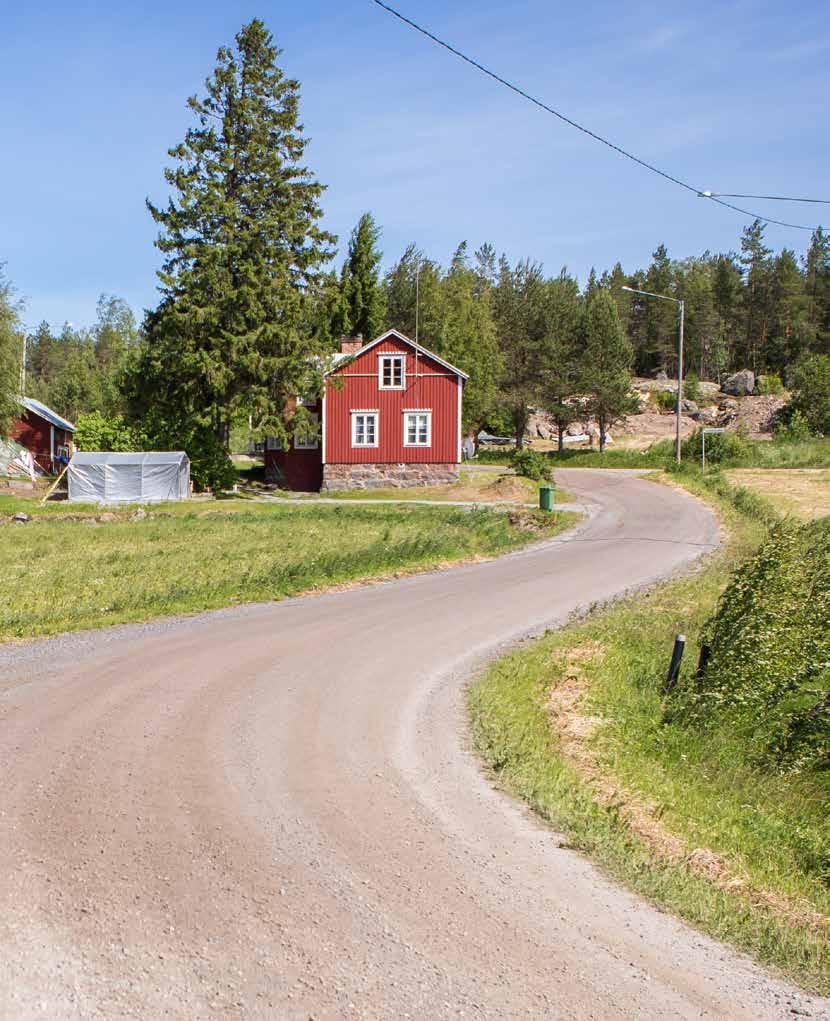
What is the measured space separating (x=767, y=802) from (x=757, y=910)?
3.50m

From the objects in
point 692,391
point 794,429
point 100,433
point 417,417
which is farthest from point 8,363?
point 692,391

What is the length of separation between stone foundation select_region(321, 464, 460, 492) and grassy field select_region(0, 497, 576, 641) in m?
8.34

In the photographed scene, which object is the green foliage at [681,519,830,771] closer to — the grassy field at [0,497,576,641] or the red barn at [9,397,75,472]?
the grassy field at [0,497,576,641]

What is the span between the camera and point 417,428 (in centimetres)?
4694

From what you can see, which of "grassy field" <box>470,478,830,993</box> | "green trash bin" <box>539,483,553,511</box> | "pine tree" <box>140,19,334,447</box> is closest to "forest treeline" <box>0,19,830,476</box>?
"pine tree" <box>140,19,334,447</box>

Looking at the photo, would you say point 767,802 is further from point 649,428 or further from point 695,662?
point 649,428

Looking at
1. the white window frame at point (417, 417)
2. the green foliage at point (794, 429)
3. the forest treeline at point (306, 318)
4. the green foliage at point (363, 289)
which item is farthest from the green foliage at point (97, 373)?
the green foliage at point (794, 429)

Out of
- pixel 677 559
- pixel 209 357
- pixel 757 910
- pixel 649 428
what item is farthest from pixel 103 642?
pixel 649 428

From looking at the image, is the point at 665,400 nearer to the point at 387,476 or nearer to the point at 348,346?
the point at 348,346

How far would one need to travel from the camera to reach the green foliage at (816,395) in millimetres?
69062

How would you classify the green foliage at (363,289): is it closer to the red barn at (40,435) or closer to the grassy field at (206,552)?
the red barn at (40,435)

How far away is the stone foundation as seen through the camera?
46.8 m

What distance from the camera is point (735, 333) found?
106312mm

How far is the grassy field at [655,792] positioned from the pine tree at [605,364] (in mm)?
51132
